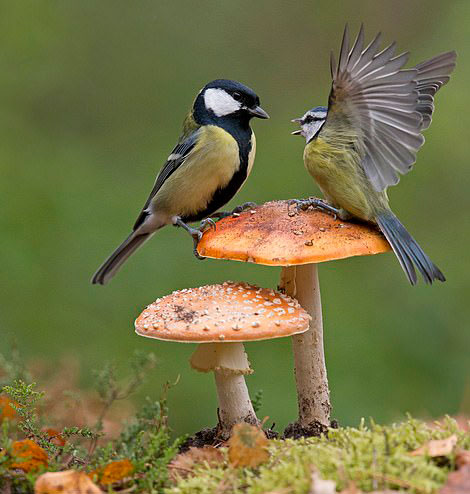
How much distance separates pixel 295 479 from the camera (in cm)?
250

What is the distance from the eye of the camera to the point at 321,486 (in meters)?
2.39

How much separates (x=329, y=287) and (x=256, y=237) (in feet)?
→ 11.7

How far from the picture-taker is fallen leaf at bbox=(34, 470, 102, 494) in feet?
8.44

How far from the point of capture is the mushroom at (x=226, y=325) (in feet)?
9.95

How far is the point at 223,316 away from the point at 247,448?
1.91 feet

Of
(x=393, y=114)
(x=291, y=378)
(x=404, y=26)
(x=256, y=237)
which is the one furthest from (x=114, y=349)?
(x=404, y=26)

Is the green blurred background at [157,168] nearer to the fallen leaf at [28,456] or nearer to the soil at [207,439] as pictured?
the soil at [207,439]

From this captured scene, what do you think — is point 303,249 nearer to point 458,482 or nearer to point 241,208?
point 241,208

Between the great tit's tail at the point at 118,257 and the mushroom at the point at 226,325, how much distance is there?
1.57 m

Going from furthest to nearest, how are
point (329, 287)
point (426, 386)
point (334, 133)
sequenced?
point (329, 287) → point (426, 386) → point (334, 133)

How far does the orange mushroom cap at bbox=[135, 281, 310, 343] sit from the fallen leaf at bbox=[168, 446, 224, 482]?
46cm

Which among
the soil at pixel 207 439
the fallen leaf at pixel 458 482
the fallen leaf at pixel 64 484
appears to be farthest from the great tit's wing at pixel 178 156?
the fallen leaf at pixel 458 482

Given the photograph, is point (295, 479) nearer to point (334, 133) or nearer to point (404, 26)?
point (334, 133)

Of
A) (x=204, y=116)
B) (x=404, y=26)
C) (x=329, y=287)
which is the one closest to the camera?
(x=204, y=116)
